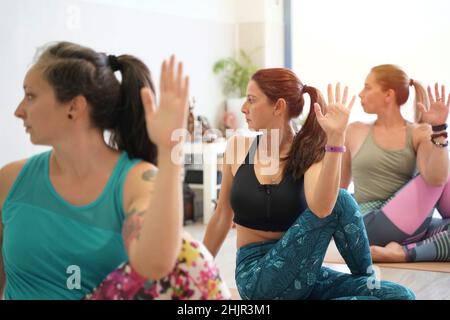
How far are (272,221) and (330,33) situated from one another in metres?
4.06

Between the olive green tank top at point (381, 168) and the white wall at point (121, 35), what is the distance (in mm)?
1878

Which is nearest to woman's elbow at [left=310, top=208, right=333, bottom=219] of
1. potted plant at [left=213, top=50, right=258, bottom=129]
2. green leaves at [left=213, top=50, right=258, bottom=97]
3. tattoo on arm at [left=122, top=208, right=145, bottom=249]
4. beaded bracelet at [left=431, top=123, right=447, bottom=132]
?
tattoo on arm at [left=122, top=208, right=145, bottom=249]

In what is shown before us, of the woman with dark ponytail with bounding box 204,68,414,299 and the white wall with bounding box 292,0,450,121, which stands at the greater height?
the white wall with bounding box 292,0,450,121

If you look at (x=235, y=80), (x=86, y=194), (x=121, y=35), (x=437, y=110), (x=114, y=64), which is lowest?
(x=86, y=194)

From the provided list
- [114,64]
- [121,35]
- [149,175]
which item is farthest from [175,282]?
[121,35]

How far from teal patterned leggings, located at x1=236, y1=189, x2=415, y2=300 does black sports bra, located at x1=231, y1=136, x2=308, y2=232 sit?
0.26 ft

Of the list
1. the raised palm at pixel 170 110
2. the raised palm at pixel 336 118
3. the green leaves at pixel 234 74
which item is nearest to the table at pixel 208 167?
the green leaves at pixel 234 74

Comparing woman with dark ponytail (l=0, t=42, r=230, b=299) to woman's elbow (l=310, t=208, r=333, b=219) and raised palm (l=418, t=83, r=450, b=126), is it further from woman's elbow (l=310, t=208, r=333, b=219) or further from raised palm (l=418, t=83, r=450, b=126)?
raised palm (l=418, t=83, r=450, b=126)

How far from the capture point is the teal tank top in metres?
1.32

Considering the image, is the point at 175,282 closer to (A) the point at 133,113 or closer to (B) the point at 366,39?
(A) the point at 133,113

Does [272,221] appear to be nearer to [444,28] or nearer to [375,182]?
[375,182]

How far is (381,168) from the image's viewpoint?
340 centimetres

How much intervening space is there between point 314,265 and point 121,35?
315 centimetres
